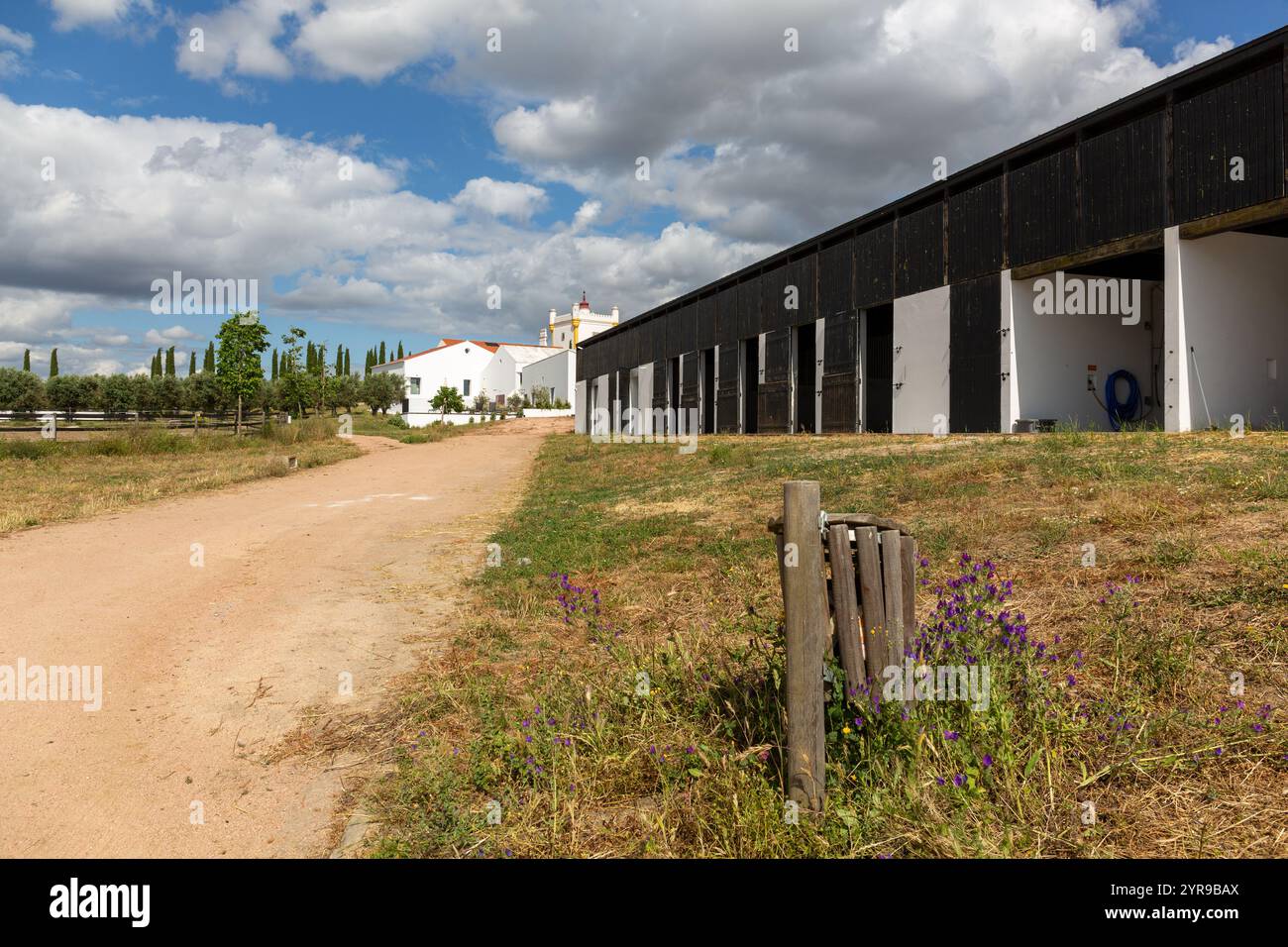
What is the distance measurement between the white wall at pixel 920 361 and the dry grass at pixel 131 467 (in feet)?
53.7

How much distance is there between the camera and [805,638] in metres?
3.21

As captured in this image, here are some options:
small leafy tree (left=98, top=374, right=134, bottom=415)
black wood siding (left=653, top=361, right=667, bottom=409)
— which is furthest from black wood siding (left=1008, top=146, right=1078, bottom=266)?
small leafy tree (left=98, top=374, right=134, bottom=415)

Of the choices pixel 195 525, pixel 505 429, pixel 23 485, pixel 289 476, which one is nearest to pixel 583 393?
pixel 505 429

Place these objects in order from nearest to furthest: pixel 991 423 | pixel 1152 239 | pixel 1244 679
Answer: pixel 1244 679
pixel 1152 239
pixel 991 423

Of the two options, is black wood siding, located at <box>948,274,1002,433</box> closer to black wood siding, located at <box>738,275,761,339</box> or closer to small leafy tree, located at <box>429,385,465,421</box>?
black wood siding, located at <box>738,275,761,339</box>

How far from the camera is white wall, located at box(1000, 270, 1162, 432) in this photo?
1827 cm

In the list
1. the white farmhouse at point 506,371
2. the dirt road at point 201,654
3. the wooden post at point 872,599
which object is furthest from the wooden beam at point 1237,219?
the white farmhouse at point 506,371

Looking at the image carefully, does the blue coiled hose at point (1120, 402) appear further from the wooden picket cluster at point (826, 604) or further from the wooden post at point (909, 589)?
the wooden picket cluster at point (826, 604)

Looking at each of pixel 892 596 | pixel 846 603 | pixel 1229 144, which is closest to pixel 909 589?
pixel 892 596

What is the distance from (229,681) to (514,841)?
2933 mm

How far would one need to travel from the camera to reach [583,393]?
51719 millimetres

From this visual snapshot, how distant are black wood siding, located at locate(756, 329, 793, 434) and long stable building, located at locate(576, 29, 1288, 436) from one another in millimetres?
71

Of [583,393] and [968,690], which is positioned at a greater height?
[583,393]

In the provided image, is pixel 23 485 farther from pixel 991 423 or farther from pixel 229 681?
pixel 991 423
